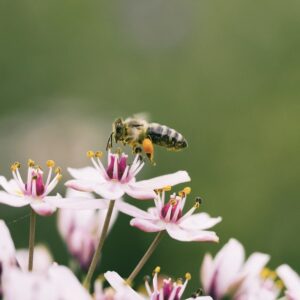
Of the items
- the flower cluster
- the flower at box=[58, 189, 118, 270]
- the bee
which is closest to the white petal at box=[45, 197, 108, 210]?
the flower cluster

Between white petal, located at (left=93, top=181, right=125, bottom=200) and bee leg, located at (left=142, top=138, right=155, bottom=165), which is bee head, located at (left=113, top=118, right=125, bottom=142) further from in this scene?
white petal, located at (left=93, top=181, right=125, bottom=200)

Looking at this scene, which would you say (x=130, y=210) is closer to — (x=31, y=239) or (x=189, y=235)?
(x=189, y=235)

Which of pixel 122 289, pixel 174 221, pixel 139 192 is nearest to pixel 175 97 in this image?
pixel 174 221

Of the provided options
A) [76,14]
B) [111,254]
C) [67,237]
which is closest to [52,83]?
[76,14]

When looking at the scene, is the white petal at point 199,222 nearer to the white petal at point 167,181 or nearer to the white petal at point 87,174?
the white petal at point 167,181

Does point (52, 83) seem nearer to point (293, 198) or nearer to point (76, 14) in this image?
point (76, 14)

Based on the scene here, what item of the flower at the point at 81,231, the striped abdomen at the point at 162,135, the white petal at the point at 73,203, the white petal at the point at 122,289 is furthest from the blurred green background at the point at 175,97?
the white petal at the point at 122,289
